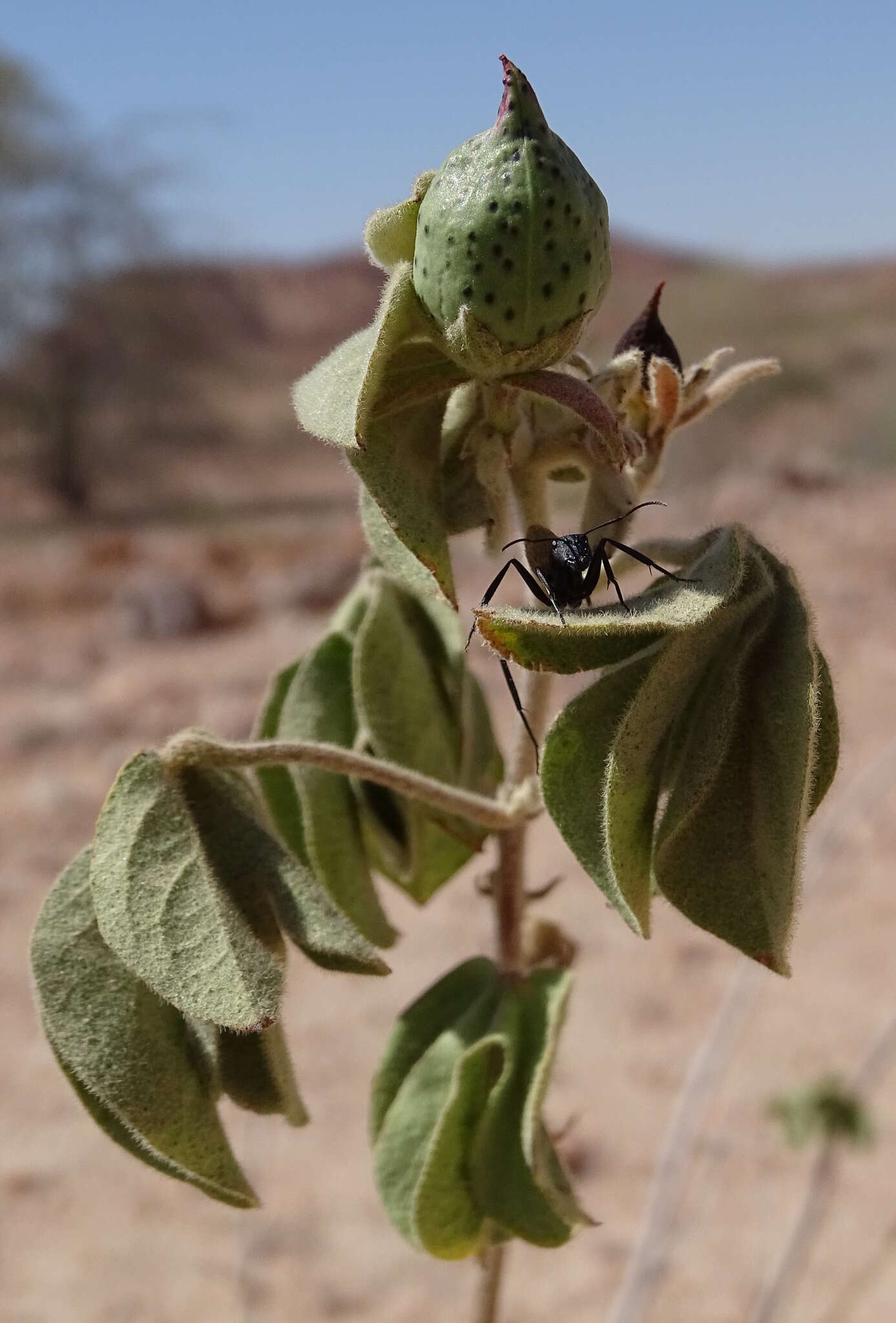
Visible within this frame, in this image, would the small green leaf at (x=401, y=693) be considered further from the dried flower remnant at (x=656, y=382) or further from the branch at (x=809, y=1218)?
the branch at (x=809, y=1218)

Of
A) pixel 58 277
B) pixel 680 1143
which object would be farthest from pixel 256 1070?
pixel 58 277

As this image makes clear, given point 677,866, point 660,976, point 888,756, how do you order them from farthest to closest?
1. point 660,976
2. point 888,756
3. point 677,866

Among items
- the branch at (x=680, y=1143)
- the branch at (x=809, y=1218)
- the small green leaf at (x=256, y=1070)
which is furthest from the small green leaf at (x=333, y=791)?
the branch at (x=809, y=1218)

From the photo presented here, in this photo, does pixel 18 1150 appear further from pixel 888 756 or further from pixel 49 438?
pixel 49 438

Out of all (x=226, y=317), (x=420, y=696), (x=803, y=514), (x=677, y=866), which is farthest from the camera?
(x=226, y=317)

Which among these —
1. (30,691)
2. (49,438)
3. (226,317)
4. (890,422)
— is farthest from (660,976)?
(226,317)

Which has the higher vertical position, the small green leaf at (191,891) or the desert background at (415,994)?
the small green leaf at (191,891)
